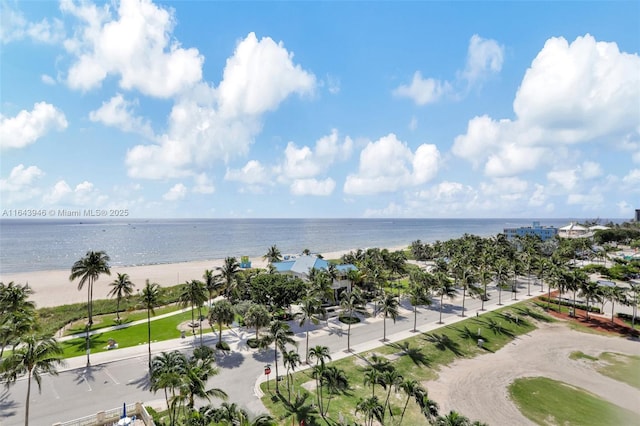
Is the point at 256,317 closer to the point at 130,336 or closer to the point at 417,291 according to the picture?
the point at 130,336

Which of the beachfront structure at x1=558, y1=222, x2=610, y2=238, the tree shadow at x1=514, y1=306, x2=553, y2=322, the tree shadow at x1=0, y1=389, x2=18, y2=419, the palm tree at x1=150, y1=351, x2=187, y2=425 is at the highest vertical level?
the beachfront structure at x1=558, y1=222, x2=610, y2=238

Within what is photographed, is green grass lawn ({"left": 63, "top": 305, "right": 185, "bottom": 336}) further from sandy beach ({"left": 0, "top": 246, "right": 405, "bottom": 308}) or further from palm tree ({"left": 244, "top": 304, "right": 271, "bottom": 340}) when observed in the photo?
palm tree ({"left": 244, "top": 304, "right": 271, "bottom": 340})

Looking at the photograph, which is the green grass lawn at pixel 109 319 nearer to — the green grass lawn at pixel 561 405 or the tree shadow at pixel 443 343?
the tree shadow at pixel 443 343

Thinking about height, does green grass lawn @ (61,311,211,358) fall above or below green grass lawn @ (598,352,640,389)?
above

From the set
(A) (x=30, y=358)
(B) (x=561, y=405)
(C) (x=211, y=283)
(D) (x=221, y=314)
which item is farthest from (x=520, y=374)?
(A) (x=30, y=358)

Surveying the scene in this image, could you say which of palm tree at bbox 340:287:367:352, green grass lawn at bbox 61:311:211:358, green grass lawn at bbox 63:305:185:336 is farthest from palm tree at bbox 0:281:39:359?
palm tree at bbox 340:287:367:352

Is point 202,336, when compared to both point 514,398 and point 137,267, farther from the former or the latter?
point 137,267
